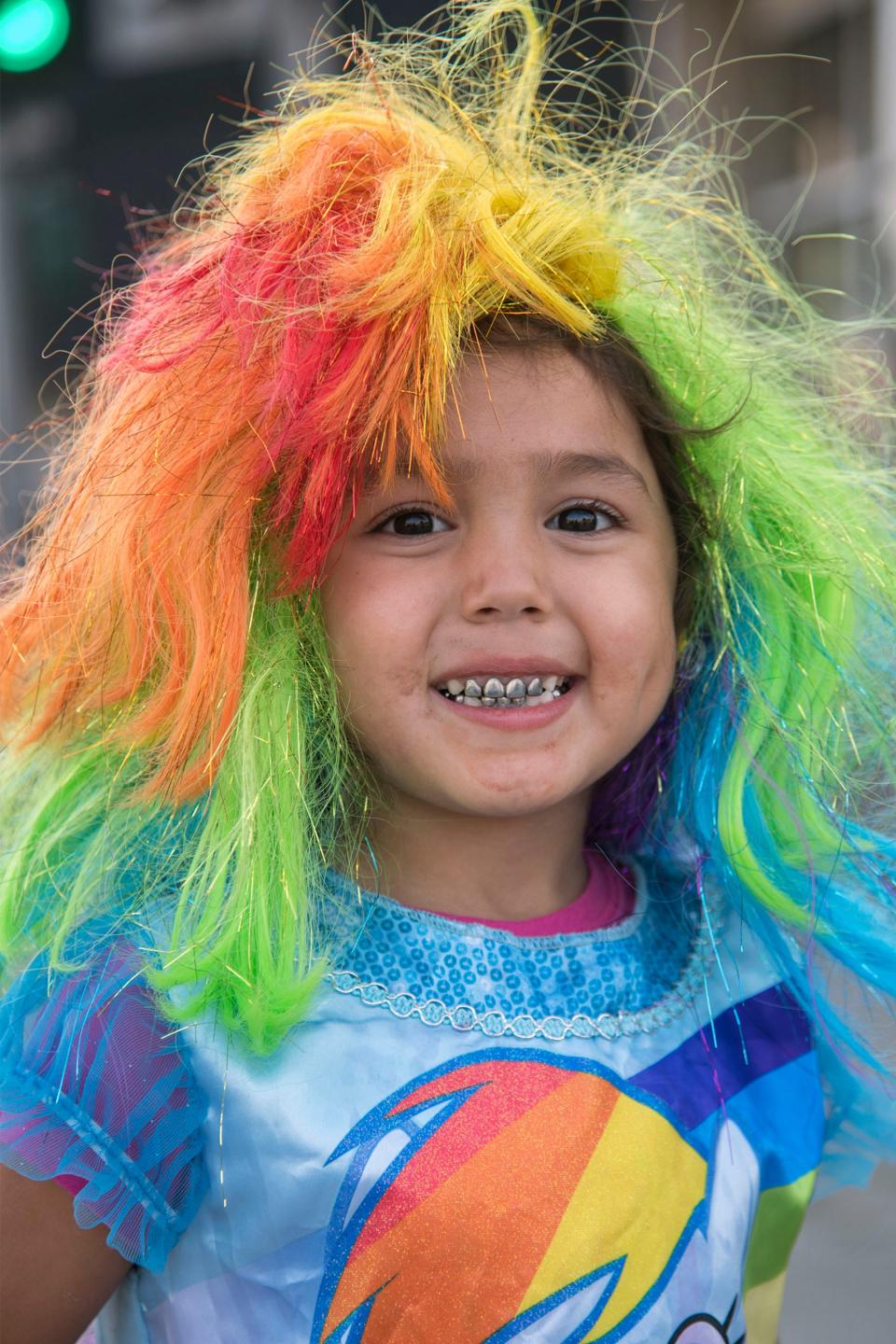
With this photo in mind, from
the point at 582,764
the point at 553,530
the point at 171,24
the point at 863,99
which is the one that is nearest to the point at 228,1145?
the point at 582,764

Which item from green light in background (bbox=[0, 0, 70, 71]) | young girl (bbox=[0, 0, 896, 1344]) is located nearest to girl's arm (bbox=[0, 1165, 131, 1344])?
young girl (bbox=[0, 0, 896, 1344])

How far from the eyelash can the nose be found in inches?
1.9

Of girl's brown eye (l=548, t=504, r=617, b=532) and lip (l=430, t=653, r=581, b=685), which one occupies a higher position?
girl's brown eye (l=548, t=504, r=617, b=532)

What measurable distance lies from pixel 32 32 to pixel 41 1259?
5.06 metres

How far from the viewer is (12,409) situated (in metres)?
5.56

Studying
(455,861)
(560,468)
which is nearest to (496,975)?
(455,861)

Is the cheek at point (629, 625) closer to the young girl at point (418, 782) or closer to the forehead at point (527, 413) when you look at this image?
the young girl at point (418, 782)

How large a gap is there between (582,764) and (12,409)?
4.83m

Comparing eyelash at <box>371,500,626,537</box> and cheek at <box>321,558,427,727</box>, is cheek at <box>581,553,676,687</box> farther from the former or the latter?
cheek at <box>321,558,427,727</box>

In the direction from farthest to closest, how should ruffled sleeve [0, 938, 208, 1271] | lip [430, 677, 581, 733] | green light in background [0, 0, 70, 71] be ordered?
green light in background [0, 0, 70, 71]
lip [430, 677, 581, 733]
ruffled sleeve [0, 938, 208, 1271]

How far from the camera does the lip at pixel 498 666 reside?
1188mm

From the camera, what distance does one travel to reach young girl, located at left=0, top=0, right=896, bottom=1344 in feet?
3.70

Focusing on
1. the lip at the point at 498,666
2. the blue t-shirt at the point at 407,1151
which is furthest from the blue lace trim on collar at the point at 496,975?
the lip at the point at 498,666

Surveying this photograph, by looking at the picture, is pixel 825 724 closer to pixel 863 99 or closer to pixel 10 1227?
pixel 10 1227
